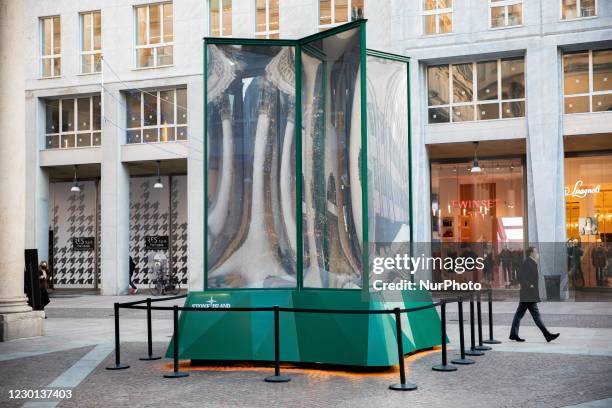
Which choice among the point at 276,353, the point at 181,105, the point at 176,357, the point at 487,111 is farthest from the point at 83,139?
the point at 276,353

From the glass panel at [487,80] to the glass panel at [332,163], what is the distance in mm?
17088

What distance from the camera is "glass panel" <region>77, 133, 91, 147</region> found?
33719mm

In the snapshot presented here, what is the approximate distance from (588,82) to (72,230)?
25085 millimetres

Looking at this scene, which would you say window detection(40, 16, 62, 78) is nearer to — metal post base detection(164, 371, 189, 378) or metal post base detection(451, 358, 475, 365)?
metal post base detection(164, 371, 189, 378)

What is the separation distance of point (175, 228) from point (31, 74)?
9.49m

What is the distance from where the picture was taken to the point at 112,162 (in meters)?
32.3

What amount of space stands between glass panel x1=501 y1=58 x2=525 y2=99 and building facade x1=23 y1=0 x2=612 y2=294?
53mm

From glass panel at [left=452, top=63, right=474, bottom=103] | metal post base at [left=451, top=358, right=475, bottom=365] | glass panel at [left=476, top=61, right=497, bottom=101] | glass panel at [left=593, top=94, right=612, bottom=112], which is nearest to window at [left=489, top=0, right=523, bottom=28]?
glass panel at [left=476, top=61, right=497, bottom=101]

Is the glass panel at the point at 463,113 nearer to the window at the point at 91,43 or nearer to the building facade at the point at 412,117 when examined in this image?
the building facade at the point at 412,117

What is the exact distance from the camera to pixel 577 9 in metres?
26.2

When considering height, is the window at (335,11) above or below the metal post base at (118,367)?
above

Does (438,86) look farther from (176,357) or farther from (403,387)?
(403,387)

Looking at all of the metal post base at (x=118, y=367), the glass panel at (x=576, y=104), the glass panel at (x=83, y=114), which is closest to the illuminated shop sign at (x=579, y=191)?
the glass panel at (x=576, y=104)

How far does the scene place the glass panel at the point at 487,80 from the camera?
90.5 feet
